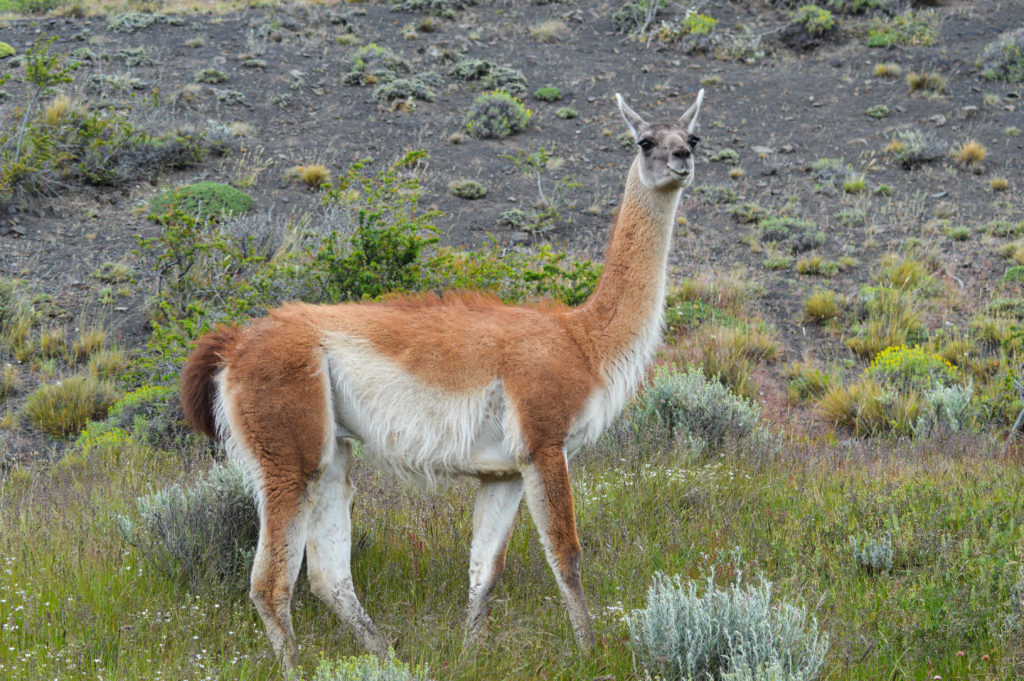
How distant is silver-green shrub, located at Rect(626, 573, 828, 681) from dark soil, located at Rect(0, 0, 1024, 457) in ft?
22.8

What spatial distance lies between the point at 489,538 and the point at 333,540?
83 centimetres

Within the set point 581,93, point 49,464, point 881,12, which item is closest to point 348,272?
point 49,464

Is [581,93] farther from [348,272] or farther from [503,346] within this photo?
[503,346]

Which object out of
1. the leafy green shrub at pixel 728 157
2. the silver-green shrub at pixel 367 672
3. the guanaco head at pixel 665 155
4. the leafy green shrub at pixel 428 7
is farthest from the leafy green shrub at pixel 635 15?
the silver-green shrub at pixel 367 672

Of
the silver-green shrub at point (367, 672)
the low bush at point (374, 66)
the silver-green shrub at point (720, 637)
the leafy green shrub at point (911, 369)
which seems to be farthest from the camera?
the low bush at point (374, 66)

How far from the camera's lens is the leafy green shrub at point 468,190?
15016mm

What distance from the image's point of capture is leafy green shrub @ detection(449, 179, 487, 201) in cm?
1502

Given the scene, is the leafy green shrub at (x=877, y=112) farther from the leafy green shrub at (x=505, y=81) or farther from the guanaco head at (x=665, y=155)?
the guanaco head at (x=665, y=155)

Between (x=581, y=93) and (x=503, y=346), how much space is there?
633 inches

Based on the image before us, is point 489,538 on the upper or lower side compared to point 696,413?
upper

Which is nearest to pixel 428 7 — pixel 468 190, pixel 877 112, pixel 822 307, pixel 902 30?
pixel 468 190

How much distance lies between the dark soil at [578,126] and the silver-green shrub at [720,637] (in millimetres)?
6957

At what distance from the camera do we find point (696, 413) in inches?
305

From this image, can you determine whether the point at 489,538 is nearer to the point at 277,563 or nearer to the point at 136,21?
the point at 277,563
